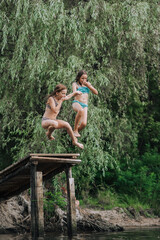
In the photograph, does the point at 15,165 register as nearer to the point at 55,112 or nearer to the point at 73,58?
the point at 55,112

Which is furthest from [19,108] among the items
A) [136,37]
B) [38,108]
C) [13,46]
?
[136,37]

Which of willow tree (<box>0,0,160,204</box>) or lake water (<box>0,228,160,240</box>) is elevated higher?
Result: willow tree (<box>0,0,160,204</box>)

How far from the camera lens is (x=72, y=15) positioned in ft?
46.5

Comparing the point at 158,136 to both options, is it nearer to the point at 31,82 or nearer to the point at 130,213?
the point at 130,213

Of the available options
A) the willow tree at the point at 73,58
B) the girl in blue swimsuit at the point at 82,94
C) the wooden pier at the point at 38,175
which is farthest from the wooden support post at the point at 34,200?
the girl in blue swimsuit at the point at 82,94

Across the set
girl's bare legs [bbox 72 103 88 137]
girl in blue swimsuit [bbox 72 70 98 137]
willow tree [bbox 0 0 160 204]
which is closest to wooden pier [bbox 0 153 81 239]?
willow tree [bbox 0 0 160 204]

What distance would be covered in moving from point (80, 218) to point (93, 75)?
452 centimetres

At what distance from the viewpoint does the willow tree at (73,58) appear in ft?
45.6

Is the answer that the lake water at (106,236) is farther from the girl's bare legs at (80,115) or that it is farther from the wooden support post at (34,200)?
the girl's bare legs at (80,115)

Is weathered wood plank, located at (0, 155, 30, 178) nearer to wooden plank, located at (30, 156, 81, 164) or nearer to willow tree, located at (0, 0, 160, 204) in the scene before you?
wooden plank, located at (30, 156, 81, 164)

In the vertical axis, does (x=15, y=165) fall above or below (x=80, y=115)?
below

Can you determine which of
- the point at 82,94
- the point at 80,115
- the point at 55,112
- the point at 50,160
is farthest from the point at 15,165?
the point at 82,94

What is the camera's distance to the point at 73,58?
13898 millimetres

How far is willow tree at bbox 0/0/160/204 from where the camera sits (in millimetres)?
13906
